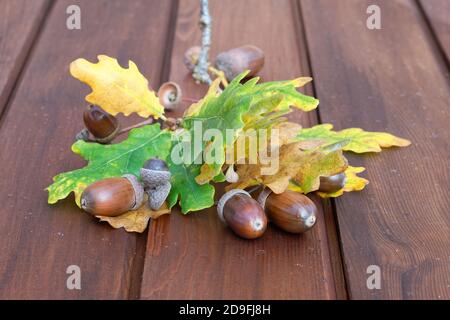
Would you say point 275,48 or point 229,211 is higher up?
point 275,48

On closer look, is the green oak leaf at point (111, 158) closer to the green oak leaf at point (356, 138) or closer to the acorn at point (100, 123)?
the acorn at point (100, 123)

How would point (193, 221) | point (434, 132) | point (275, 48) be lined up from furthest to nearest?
point (275, 48) → point (434, 132) → point (193, 221)

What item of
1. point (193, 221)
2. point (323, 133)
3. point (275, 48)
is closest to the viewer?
point (193, 221)

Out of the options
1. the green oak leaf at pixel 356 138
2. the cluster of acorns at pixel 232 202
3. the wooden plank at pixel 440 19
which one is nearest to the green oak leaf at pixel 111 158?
the cluster of acorns at pixel 232 202

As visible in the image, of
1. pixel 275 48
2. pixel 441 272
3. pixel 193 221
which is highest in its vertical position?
pixel 275 48

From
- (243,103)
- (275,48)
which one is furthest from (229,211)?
(275,48)

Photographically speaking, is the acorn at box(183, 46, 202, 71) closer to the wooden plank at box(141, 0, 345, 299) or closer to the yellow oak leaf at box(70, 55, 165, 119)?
the yellow oak leaf at box(70, 55, 165, 119)

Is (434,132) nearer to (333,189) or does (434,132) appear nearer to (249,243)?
(333,189)

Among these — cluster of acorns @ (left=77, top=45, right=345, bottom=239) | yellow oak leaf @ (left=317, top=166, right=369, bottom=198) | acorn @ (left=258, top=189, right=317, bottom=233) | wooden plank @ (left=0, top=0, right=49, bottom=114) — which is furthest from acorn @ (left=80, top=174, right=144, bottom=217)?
wooden plank @ (left=0, top=0, right=49, bottom=114)
